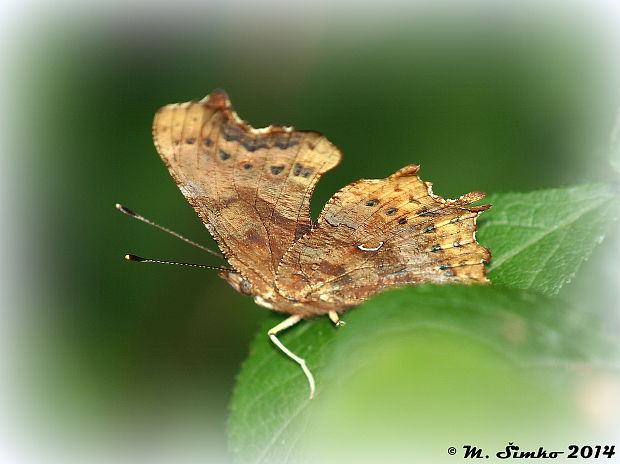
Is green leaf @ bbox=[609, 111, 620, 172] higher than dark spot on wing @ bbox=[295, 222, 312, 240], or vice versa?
green leaf @ bbox=[609, 111, 620, 172]

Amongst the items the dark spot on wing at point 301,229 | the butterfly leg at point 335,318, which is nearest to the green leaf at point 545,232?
the butterfly leg at point 335,318

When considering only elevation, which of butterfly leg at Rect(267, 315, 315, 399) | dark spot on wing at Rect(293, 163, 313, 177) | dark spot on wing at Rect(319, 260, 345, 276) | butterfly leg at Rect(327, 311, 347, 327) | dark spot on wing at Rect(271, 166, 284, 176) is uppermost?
dark spot on wing at Rect(293, 163, 313, 177)

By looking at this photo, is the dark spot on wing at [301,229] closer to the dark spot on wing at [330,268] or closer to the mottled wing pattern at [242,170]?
the mottled wing pattern at [242,170]

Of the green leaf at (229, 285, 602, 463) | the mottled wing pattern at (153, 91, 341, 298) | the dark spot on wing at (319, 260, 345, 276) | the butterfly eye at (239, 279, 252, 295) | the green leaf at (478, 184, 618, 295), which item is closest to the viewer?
the green leaf at (229, 285, 602, 463)

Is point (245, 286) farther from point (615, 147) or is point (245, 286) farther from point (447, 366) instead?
point (447, 366)

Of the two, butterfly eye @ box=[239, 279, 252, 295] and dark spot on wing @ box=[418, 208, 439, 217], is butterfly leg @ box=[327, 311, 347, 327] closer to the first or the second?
butterfly eye @ box=[239, 279, 252, 295]

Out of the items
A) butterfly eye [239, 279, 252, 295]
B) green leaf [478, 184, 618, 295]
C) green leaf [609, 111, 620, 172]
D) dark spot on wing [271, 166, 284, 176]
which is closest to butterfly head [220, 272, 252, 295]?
butterfly eye [239, 279, 252, 295]

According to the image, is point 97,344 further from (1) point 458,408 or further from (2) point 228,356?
(1) point 458,408
